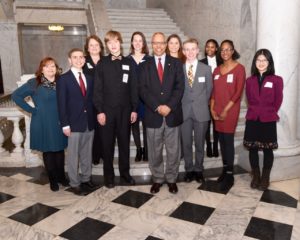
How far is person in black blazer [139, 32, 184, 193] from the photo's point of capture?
10.5ft

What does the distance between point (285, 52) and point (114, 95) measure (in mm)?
1944

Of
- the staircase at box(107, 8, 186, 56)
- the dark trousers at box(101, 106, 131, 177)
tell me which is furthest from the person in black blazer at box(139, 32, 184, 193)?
the staircase at box(107, 8, 186, 56)

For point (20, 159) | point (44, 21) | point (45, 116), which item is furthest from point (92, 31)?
point (45, 116)

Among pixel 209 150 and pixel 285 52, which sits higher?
pixel 285 52

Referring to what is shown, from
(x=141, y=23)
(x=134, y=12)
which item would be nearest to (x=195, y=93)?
(x=141, y=23)

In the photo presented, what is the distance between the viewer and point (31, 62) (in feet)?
38.6

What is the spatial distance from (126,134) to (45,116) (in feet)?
2.79

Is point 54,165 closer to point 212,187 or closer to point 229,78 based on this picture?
point 212,187

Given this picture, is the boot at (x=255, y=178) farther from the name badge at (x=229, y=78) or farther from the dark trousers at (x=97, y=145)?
the dark trousers at (x=97, y=145)

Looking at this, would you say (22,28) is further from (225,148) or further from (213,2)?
(225,148)

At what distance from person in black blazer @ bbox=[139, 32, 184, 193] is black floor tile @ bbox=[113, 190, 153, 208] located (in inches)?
18.0

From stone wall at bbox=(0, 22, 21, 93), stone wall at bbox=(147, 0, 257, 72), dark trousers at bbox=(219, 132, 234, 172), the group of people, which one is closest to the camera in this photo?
the group of people

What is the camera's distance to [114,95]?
3.31 metres

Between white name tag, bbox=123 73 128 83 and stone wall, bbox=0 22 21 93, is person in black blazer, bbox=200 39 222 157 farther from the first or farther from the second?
stone wall, bbox=0 22 21 93
